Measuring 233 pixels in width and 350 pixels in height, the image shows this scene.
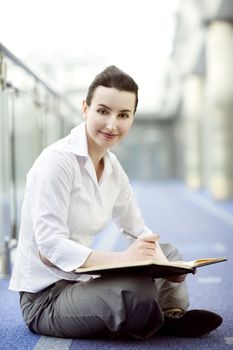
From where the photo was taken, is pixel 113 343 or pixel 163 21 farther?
pixel 163 21

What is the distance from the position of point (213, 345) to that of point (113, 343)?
0.44 m

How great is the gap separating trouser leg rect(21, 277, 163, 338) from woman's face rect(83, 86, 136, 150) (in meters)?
0.65

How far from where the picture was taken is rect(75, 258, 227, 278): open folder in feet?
7.66

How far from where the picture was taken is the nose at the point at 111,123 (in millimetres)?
2662

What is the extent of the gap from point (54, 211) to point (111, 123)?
18.6 inches

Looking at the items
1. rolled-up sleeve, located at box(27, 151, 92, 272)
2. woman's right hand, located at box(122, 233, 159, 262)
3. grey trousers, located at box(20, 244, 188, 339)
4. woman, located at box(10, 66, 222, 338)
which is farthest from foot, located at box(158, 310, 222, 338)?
rolled-up sleeve, located at box(27, 151, 92, 272)

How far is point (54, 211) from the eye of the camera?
8.43 feet

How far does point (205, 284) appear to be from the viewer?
13.6ft

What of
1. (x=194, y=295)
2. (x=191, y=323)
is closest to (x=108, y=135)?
(x=191, y=323)

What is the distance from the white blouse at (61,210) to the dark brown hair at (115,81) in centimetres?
25

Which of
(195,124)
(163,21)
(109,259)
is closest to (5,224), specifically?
(109,259)

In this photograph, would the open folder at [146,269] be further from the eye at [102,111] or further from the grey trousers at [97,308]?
the eye at [102,111]

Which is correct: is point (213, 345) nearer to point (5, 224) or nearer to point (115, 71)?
point (115, 71)

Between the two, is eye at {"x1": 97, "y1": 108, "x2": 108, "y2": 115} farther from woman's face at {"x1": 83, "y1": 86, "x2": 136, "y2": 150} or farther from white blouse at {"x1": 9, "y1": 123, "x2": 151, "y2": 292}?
white blouse at {"x1": 9, "y1": 123, "x2": 151, "y2": 292}
